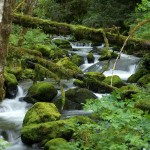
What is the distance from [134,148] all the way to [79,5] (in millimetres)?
26212

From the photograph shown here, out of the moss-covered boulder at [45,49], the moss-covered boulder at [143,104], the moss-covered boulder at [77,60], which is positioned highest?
the moss-covered boulder at [143,104]

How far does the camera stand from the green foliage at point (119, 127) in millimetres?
4355

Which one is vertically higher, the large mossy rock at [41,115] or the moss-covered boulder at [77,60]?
the moss-covered boulder at [77,60]

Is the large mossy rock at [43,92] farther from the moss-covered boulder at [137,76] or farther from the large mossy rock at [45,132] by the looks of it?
the moss-covered boulder at [137,76]

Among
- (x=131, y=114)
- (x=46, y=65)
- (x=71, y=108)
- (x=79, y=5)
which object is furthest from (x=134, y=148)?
(x=79, y=5)

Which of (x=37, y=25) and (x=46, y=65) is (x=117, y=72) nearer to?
(x=46, y=65)

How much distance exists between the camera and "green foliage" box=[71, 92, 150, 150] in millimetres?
4355

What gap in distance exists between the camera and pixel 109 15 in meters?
23.0

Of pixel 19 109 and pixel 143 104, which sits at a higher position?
pixel 143 104

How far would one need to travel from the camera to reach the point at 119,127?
14.5 feet

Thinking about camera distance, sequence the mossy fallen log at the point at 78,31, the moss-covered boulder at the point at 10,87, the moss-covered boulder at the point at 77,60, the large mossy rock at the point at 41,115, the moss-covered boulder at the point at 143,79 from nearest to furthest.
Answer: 1. the mossy fallen log at the point at 78,31
2. the large mossy rock at the point at 41,115
3. the moss-covered boulder at the point at 10,87
4. the moss-covered boulder at the point at 143,79
5. the moss-covered boulder at the point at 77,60

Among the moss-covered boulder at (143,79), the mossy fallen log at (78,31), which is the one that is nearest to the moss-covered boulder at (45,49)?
the moss-covered boulder at (143,79)

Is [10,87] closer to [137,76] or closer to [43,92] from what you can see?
[43,92]

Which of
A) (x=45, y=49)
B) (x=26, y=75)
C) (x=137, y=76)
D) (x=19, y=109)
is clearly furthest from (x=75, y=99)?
(x=45, y=49)
